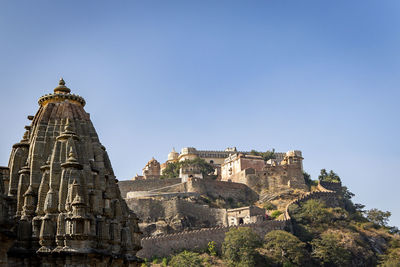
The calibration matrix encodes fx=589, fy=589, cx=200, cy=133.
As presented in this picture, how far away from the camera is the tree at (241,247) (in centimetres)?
5991

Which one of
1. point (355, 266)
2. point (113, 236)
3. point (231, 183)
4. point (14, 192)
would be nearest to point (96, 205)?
point (113, 236)

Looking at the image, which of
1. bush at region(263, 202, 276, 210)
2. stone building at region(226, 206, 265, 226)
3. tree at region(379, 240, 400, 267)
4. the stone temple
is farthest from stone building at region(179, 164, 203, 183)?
the stone temple

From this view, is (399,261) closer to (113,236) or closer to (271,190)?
(271,190)

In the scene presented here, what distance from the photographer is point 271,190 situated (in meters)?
84.8

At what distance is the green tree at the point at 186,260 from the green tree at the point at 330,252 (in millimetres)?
13684

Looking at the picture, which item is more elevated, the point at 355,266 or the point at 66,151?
the point at 66,151

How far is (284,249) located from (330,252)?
211 inches

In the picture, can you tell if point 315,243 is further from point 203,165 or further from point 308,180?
point 203,165

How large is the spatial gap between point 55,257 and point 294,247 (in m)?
47.9

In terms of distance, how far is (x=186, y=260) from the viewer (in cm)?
5834

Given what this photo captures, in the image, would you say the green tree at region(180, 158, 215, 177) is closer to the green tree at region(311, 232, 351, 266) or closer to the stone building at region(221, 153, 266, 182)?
the stone building at region(221, 153, 266, 182)

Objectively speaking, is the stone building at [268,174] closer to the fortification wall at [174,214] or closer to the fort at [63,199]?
the fortification wall at [174,214]

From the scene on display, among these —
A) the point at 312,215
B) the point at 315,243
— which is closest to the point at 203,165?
the point at 312,215

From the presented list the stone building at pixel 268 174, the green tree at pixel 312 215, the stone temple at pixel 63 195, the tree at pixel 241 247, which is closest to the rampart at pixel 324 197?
the green tree at pixel 312 215
